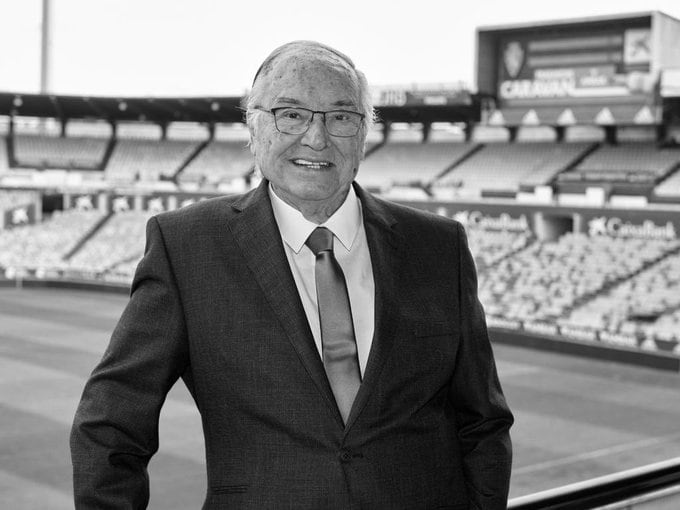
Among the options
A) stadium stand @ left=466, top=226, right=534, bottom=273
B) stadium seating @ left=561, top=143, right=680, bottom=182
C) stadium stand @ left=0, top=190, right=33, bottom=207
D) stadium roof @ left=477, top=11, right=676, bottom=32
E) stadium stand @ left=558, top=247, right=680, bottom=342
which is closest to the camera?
stadium stand @ left=558, top=247, right=680, bottom=342

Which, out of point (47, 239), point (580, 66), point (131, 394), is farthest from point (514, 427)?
point (47, 239)

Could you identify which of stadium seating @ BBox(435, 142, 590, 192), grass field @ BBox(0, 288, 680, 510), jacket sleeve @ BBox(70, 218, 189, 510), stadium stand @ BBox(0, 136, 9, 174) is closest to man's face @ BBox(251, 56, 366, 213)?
jacket sleeve @ BBox(70, 218, 189, 510)

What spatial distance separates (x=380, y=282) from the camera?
180 cm

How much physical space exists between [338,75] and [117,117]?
3891cm

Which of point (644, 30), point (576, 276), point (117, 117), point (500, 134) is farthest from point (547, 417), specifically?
point (117, 117)

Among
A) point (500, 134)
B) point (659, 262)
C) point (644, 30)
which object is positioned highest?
point (644, 30)

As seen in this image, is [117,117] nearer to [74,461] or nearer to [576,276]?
[576,276]

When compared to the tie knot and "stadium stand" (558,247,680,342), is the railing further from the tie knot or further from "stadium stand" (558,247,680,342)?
"stadium stand" (558,247,680,342)

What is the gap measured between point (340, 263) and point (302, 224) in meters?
0.10

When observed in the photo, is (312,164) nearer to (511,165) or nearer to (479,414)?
(479,414)

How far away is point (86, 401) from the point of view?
1.61m

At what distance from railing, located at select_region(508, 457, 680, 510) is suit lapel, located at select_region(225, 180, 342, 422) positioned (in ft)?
3.03

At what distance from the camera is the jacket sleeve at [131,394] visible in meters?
1.56

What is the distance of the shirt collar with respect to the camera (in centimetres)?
180
